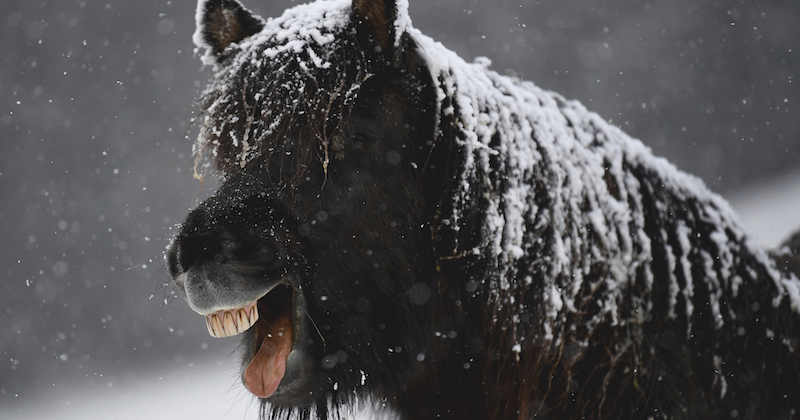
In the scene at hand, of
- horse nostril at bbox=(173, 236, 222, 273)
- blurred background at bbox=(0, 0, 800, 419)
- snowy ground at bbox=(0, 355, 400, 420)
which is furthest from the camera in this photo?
blurred background at bbox=(0, 0, 800, 419)

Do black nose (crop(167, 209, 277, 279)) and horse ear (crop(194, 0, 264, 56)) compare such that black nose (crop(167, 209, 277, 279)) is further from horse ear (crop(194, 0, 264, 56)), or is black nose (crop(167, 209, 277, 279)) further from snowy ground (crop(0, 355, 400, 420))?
snowy ground (crop(0, 355, 400, 420))

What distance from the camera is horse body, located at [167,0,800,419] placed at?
0.83m

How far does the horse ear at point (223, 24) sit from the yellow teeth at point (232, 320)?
563 millimetres

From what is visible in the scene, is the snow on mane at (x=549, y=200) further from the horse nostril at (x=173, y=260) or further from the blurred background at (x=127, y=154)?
the blurred background at (x=127, y=154)

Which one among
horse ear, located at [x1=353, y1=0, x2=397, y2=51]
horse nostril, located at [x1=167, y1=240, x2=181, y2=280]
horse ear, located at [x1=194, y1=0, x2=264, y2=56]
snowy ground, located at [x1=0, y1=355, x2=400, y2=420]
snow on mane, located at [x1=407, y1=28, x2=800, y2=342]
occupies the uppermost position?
horse ear, located at [x1=194, y1=0, x2=264, y2=56]

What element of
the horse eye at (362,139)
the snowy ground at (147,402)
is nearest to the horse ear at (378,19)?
the horse eye at (362,139)

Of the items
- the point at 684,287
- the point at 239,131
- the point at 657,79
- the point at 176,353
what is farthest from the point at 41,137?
the point at 657,79

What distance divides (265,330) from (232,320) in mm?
102

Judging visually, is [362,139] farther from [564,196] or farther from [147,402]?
[147,402]

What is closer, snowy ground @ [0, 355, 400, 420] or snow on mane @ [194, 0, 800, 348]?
snow on mane @ [194, 0, 800, 348]

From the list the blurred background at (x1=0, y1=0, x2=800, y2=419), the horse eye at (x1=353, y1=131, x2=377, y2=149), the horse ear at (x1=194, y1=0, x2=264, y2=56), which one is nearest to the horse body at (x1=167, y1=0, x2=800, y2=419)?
the horse eye at (x1=353, y1=131, x2=377, y2=149)

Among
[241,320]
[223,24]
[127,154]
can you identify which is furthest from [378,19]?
[127,154]

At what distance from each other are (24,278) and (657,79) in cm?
610

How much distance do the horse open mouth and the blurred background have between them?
275cm
